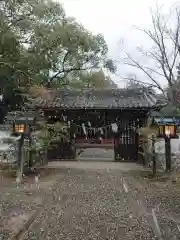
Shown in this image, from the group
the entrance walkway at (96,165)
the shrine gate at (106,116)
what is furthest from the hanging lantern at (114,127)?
the entrance walkway at (96,165)

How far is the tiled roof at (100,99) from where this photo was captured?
15609 mm

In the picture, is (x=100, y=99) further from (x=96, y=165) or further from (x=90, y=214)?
(x=90, y=214)

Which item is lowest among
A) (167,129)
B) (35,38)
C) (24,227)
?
(24,227)

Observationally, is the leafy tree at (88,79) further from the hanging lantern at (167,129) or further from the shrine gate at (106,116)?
the hanging lantern at (167,129)

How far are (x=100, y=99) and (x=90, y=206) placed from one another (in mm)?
9795

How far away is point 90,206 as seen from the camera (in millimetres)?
7840

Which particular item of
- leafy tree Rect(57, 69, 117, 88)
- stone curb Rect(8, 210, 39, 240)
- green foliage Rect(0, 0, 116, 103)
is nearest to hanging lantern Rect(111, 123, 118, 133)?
stone curb Rect(8, 210, 39, 240)

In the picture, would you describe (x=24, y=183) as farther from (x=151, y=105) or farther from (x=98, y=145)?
(x=98, y=145)

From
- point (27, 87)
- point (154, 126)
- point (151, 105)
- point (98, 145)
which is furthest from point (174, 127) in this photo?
point (27, 87)

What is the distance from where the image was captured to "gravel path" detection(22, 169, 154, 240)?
19.6 feet

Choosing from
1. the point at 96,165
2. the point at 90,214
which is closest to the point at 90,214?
the point at 90,214

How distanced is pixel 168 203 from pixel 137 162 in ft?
25.1

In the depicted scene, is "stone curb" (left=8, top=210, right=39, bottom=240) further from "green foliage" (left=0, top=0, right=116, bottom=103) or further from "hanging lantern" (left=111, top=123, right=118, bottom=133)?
"green foliage" (left=0, top=0, right=116, bottom=103)

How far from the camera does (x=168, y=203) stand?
8.06 meters
